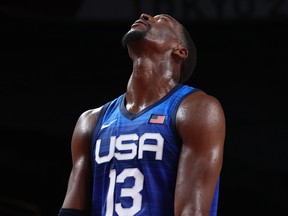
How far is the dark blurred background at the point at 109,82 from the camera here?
16.8 ft

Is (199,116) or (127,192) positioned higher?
(199,116)

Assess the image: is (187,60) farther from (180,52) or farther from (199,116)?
(199,116)

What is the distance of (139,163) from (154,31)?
0.41 meters

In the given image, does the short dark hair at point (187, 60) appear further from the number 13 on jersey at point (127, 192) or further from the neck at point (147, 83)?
the number 13 on jersey at point (127, 192)

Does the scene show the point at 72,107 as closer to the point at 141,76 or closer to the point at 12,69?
the point at 12,69

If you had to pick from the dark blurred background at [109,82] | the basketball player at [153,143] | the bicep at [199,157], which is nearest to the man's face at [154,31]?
the basketball player at [153,143]

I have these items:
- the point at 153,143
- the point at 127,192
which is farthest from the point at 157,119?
the point at 127,192

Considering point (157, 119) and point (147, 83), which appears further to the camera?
point (147, 83)

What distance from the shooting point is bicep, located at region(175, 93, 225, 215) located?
1.76 meters

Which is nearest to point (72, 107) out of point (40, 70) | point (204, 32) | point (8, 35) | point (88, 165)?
point (40, 70)

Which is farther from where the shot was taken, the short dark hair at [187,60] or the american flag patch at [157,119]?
the short dark hair at [187,60]

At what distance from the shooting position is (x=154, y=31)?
204 cm

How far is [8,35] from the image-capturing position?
547cm

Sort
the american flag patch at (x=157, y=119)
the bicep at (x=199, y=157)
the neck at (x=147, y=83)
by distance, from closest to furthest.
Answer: the bicep at (x=199, y=157) → the american flag patch at (x=157, y=119) → the neck at (x=147, y=83)
